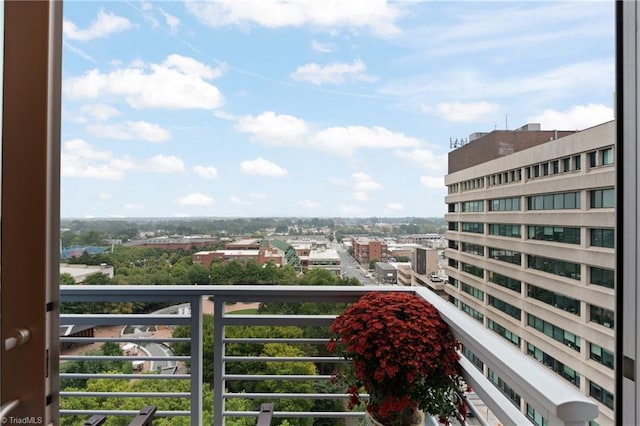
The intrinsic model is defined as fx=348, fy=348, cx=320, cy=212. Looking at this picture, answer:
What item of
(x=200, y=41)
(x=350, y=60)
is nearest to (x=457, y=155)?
(x=350, y=60)

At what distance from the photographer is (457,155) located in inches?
72.3

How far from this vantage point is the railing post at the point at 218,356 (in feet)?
6.31

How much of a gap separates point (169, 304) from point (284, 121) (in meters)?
1.34

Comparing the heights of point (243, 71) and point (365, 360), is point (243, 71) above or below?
above

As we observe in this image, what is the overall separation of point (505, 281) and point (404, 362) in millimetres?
525

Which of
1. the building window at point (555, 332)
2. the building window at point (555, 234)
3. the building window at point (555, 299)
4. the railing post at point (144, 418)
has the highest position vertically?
the building window at point (555, 234)

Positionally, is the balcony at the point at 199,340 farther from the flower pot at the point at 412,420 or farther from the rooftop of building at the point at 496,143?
the rooftop of building at the point at 496,143

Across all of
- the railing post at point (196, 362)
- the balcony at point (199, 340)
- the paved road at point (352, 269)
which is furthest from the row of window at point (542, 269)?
the railing post at point (196, 362)

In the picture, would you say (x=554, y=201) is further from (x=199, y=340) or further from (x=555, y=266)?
(x=199, y=340)

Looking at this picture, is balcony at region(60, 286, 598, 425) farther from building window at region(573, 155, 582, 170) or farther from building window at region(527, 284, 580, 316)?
building window at region(573, 155, 582, 170)

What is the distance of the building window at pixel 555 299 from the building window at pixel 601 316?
2.9 inches

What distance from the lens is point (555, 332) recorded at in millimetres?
1101

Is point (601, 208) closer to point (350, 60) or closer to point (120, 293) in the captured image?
point (350, 60)

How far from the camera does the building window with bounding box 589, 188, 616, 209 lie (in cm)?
83
